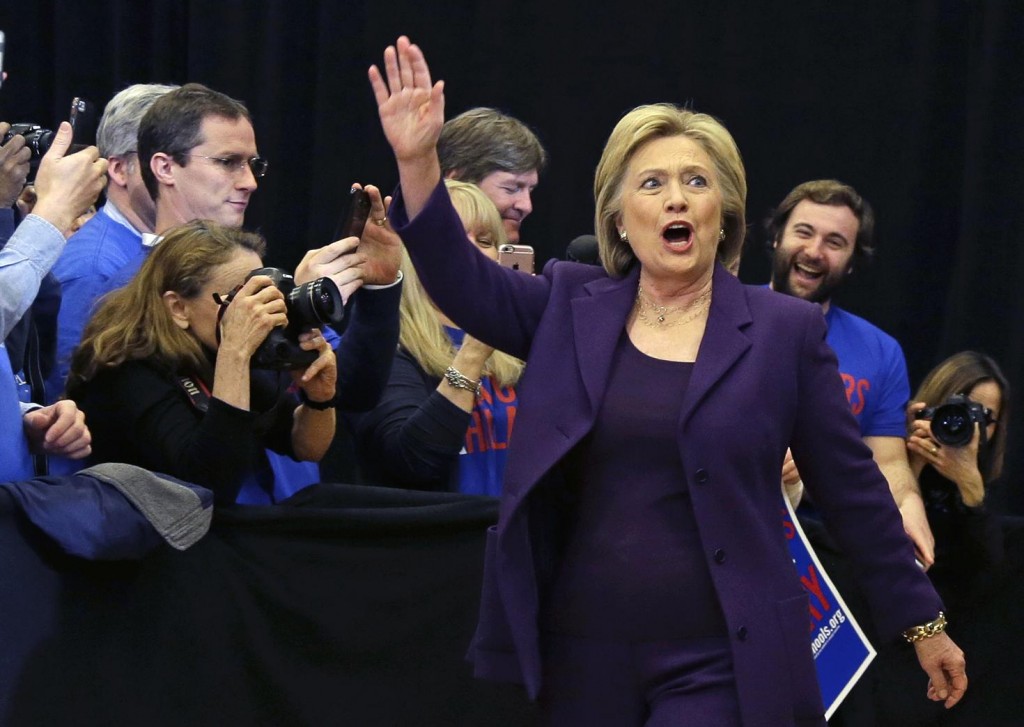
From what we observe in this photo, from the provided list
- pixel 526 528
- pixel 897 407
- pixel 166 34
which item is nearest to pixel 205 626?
pixel 526 528

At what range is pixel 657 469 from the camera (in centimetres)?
260

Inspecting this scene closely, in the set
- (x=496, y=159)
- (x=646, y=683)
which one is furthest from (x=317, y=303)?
(x=496, y=159)

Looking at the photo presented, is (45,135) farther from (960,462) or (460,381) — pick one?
(960,462)

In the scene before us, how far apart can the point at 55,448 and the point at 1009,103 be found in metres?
3.70

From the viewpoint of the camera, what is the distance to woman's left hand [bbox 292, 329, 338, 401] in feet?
11.3

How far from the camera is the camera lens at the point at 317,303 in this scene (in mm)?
3350

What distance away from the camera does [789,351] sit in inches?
106

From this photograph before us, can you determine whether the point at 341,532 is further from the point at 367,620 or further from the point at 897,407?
the point at 897,407

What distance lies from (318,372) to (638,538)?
48.0 inches

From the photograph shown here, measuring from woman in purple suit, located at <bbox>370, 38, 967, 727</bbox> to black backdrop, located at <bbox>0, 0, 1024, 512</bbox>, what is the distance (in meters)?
3.06

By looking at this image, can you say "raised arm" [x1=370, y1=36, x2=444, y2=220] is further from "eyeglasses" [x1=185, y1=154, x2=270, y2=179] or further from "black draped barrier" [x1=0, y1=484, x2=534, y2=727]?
"eyeglasses" [x1=185, y1=154, x2=270, y2=179]

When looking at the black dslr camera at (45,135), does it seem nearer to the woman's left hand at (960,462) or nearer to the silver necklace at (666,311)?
the silver necklace at (666,311)

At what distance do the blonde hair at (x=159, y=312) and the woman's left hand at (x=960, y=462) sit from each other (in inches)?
71.4

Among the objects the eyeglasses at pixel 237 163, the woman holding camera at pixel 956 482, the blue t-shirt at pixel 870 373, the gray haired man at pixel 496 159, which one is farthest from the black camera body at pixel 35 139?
the woman holding camera at pixel 956 482
